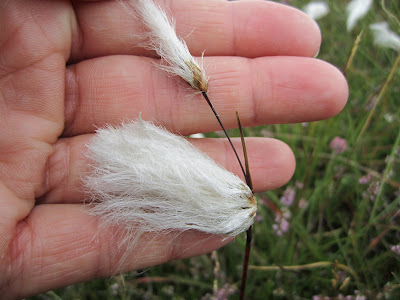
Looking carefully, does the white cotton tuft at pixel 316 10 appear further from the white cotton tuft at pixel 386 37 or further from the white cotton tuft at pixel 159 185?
the white cotton tuft at pixel 159 185

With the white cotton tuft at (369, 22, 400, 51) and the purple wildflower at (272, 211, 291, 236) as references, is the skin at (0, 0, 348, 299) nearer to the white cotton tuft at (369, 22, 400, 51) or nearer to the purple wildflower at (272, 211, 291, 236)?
the purple wildflower at (272, 211, 291, 236)

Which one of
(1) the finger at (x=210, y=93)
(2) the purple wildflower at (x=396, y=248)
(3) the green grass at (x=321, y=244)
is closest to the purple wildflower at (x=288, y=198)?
(3) the green grass at (x=321, y=244)

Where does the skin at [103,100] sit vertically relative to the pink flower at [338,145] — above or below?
above

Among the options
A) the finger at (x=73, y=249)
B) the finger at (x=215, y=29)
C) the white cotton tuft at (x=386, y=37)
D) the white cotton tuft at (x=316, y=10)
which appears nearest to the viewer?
the finger at (x=73, y=249)

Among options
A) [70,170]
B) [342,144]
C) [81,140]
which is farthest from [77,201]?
[342,144]

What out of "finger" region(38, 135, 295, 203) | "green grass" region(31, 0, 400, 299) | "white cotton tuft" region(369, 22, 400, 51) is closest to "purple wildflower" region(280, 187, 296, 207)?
"green grass" region(31, 0, 400, 299)

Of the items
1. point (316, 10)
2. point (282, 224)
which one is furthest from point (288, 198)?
point (316, 10)

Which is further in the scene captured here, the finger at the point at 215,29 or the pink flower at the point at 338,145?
the pink flower at the point at 338,145
